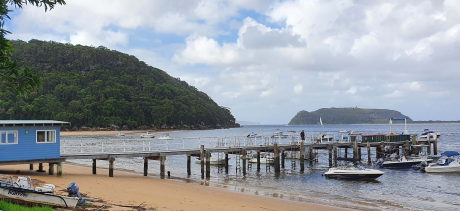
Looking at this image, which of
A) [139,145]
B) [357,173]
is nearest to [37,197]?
[357,173]

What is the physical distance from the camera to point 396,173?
3441cm

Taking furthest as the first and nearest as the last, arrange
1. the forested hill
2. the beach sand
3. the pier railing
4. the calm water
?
the forested hill < the pier railing < the calm water < the beach sand

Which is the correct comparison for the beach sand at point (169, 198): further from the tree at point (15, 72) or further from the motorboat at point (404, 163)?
the motorboat at point (404, 163)

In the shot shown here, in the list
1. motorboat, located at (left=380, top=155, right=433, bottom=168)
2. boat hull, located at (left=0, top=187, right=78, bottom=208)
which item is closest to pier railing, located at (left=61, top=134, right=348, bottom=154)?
motorboat, located at (left=380, top=155, right=433, bottom=168)

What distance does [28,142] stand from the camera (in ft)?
72.7

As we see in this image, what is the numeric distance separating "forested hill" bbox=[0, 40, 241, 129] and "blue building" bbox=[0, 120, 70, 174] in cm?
10051

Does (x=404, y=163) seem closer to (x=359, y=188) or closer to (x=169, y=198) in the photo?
(x=359, y=188)

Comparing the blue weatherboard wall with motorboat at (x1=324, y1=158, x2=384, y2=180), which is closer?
the blue weatherboard wall

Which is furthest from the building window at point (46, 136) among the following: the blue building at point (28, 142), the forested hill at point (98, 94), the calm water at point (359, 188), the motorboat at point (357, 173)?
the forested hill at point (98, 94)

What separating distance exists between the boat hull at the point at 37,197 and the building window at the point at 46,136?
11845 millimetres

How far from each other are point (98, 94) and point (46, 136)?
12105 cm

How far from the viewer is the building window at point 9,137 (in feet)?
70.4

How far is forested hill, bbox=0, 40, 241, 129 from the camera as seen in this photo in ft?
393

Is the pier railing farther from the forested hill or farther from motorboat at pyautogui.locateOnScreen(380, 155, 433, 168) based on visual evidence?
the forested hill
